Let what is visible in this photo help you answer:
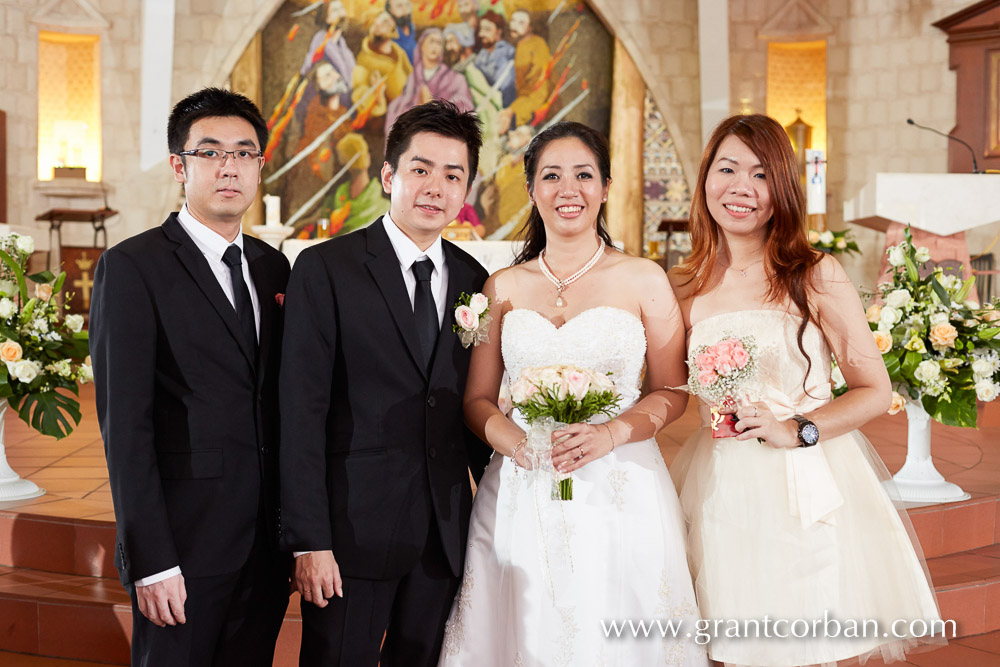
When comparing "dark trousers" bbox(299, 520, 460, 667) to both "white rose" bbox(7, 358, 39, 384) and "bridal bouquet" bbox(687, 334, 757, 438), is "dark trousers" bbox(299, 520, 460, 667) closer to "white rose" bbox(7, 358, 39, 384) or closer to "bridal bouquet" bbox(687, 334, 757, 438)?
"bridal bouquet" bbox(687, 334, 757, 438)

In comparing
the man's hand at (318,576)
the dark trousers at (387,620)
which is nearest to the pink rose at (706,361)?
the dark trousers at (387,620)

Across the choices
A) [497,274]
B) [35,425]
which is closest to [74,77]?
[35,425]

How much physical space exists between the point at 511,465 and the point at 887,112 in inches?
403

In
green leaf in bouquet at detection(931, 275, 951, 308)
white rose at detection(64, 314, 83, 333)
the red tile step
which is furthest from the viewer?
white rose at detection(64, 314, 83, 333)

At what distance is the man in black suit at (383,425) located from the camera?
2123 millimetres

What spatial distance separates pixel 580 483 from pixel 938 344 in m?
2.31

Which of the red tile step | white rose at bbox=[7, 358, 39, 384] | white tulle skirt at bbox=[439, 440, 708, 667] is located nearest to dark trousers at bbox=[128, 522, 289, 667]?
white tulle skirt at bbox=[439, 440, 708, 667]

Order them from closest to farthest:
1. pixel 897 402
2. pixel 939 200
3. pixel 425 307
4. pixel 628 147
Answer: pixel 425 307
pixel 897 402
pixel 939 200
pixel 628 147

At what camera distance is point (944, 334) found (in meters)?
3.81

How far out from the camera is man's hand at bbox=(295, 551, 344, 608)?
209 cm

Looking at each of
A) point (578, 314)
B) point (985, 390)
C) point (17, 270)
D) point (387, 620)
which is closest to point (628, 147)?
point (985, 390)

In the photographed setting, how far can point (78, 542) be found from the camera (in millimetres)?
3703

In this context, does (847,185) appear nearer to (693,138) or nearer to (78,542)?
(693,138)

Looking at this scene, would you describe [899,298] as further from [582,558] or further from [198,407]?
[198,407]
